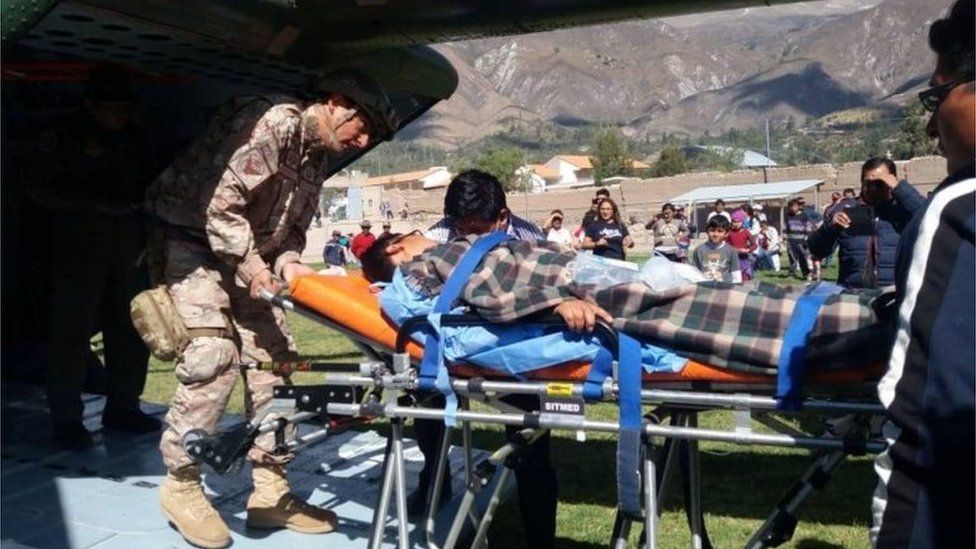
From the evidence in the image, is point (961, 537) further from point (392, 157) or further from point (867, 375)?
point (392, 157)

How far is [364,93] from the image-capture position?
394 centimetres

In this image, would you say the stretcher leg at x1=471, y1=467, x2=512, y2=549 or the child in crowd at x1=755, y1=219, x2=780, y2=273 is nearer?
the stretcher leg at x1=471, y1=467, x2=512, y2=549

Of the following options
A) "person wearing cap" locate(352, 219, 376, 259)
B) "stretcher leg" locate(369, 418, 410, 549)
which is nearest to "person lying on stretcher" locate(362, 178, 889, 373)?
"stretcher leg" locate(369, 418, 410, 549)

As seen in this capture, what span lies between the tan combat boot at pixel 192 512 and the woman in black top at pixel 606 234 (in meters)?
7.13

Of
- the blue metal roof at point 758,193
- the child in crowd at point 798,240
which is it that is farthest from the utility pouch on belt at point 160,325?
the blue metal roof at point 758,193

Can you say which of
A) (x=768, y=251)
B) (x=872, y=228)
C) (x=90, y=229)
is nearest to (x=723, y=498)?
(x=872, y=228)

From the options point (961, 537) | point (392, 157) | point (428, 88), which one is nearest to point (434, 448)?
point (428, 88)

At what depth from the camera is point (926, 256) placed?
1.95 m

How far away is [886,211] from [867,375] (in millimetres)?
3006

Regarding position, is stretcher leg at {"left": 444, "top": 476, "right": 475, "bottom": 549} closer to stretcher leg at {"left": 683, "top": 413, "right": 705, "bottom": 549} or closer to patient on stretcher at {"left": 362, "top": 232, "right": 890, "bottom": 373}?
patient on stretcher at {"left": 362, "top": 232, "right": 890, "bottom": 373}

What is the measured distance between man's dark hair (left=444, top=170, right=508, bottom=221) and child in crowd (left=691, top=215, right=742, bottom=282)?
20.1 feet

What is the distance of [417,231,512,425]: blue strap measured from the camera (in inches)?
127

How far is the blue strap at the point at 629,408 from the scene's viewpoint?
289 cm

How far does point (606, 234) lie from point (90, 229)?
21.6 feet
